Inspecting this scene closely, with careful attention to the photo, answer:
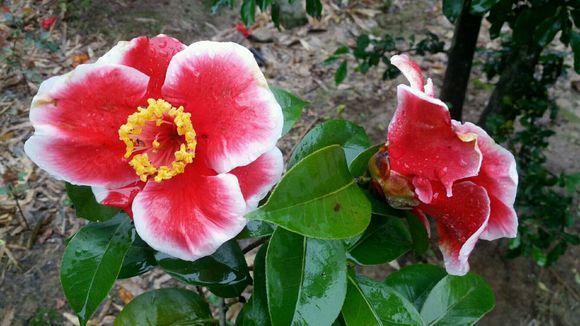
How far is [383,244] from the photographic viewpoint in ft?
3.68

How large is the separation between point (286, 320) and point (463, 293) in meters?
0.56

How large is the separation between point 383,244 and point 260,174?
0.37m

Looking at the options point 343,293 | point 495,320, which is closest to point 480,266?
point 495,320

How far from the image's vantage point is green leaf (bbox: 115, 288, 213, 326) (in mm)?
1146

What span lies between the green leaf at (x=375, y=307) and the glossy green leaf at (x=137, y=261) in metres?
0.41

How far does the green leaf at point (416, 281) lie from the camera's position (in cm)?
134

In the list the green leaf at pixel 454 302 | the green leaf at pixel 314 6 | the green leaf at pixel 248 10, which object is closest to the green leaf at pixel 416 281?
the green leaf at pixel 454 302

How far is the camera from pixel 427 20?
4.09 meters

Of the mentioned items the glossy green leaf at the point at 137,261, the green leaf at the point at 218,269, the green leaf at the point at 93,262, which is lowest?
the glossy green leaf at the point at 137,261

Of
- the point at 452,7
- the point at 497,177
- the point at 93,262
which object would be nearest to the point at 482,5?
the point at 452,7

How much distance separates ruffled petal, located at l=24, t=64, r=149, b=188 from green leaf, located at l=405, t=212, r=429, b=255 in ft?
1.58

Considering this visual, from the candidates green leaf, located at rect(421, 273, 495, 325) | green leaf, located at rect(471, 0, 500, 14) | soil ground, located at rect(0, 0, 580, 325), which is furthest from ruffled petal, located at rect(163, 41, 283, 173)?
soil ground, located at rect(0, 0, 580, 325)

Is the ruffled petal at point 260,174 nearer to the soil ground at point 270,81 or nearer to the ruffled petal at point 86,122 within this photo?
the ruffled petal at point 86,122

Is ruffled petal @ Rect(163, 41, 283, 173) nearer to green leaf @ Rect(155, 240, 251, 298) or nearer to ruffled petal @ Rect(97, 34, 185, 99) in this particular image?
ruffled petal @ Rect(97, 34, 185, 99)
